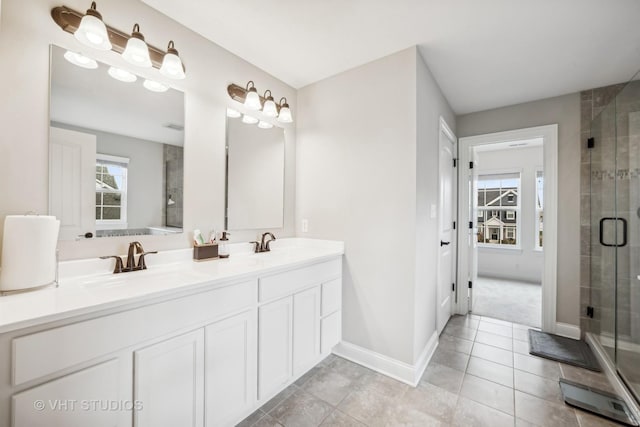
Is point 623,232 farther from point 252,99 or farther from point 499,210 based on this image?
point 499,210

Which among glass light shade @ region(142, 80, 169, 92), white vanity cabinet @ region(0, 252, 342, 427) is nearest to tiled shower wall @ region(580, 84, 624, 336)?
white vanity cabinet @ region(0, 252, 342, 427)

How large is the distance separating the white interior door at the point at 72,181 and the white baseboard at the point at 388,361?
203cm

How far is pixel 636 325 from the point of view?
1812 mm

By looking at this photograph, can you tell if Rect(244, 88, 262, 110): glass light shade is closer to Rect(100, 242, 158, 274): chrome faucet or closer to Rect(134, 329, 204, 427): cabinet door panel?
Rect(100, 242, 158, 274): chrome faucet

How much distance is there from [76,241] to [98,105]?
29.6 inches

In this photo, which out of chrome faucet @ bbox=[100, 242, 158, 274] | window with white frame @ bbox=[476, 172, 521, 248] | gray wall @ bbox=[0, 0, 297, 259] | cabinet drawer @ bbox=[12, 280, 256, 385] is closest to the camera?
cabinet drawer @ bbox=[12, 280, 256, 385]

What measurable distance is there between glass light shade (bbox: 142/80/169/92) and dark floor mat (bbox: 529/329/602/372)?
12.0ft

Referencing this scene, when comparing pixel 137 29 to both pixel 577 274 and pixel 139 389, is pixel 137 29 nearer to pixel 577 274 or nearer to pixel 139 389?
pixel 139 389

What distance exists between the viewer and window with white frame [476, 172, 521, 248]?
16.4 feet

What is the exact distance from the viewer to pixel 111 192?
146cm

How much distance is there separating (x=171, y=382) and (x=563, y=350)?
3.20 m

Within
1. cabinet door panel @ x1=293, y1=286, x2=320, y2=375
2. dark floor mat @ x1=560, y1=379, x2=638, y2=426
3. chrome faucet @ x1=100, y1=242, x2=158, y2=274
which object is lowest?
dark floor mat @ x1=560, y1=379, x2=638, y2=426

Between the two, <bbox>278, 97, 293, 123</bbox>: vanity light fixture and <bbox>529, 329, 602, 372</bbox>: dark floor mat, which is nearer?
<bbox>529, 329, 602, 372</bbox>: dark floor mat

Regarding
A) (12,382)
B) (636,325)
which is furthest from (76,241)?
(636,325)
